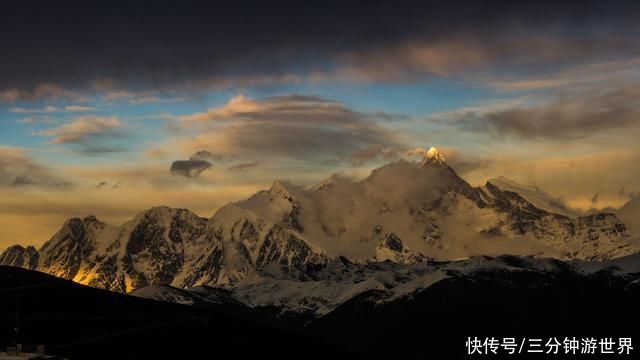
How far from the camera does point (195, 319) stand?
417 ft

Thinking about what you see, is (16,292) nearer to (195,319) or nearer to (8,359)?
(8,359)

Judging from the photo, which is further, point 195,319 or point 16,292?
point 195,319

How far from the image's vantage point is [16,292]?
348 ft

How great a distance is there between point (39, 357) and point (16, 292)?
292 inches

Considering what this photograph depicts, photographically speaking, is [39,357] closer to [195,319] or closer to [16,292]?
[16,292]

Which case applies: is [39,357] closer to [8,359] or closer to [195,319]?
[8,359]

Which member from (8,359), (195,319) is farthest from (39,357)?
(195,319)

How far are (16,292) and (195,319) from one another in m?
25.2

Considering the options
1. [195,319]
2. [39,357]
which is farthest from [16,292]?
[195,319]

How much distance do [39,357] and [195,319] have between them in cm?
2092

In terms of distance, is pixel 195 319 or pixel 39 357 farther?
pixel 195 319

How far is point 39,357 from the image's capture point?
110 m

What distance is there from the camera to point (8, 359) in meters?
110

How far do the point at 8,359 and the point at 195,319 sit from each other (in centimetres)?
2269
